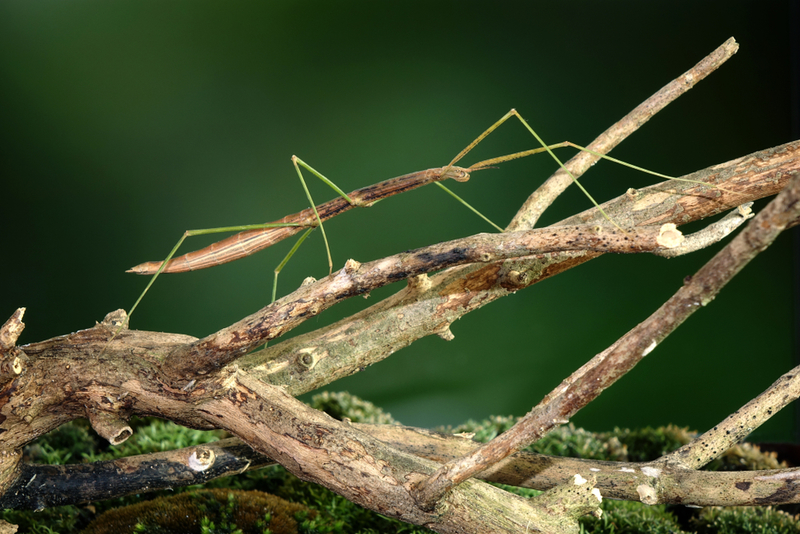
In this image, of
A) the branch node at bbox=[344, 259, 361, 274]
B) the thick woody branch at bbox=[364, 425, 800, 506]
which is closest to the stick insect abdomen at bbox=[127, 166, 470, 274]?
the branch node at bbox=[344, 259, 361, 274]

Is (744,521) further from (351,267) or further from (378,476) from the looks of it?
(351,267)

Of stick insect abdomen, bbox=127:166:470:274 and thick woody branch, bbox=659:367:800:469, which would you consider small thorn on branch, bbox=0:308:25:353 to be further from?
thick woody branch, bbox=659:367:800:469

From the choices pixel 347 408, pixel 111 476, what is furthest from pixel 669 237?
pixel 347 408

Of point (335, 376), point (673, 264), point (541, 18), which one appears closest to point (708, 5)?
point (541, 18)

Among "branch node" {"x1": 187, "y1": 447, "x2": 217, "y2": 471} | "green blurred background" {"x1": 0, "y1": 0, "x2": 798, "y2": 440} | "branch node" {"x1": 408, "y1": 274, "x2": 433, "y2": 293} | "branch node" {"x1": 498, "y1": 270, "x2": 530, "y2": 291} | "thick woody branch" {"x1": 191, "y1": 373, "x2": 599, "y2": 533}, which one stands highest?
"green blurred background" {"x1": 0, "y1": 0, "x2": 798, "y2": 440}

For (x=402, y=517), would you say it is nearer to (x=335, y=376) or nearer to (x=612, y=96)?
(x=335, y=376)

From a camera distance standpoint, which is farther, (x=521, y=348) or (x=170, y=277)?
(x=521, y=348)
